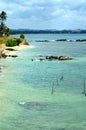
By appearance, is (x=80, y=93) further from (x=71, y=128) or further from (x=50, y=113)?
(x=71, y=128)

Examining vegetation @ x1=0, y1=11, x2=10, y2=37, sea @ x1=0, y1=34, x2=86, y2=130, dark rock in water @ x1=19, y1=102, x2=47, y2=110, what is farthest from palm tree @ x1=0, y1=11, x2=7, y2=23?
dark rock in water @ x1=19, y1=102, x2=47, y2=110

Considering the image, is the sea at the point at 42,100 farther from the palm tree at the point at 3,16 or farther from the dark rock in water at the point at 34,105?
the palm tree at the point at 3,16

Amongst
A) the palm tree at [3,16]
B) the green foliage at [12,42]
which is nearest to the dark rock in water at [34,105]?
the green foliage at [12,42]

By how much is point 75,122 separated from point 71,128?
2065mm

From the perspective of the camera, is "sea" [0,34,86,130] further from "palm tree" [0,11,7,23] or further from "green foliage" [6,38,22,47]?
"palm tree" [0,11,7,23]

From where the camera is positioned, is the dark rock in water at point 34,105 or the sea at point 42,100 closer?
the sea at point 42,100

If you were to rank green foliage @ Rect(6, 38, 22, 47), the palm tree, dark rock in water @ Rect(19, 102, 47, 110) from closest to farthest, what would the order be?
dark rock in water @ Rect(19, 102, 47, 110) < green foliage @ Rect(6, 38, 22, 47) < the palm tree

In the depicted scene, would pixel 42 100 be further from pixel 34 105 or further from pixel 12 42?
pixel 12 42

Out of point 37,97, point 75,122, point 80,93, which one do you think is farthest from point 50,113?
point 80,93

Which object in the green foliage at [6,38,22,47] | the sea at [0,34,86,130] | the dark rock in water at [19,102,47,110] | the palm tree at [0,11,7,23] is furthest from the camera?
the palm tree at [0,11,7,23]

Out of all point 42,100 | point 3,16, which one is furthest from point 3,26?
point 42,100

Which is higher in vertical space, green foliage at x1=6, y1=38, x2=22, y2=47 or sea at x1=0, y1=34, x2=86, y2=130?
sea at x1=0, y1=34, x2=86, y2=130

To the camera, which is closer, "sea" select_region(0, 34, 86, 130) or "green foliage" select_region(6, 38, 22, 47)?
"sea" select_region(0, 34, 86, 130)

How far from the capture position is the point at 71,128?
3344 cm
